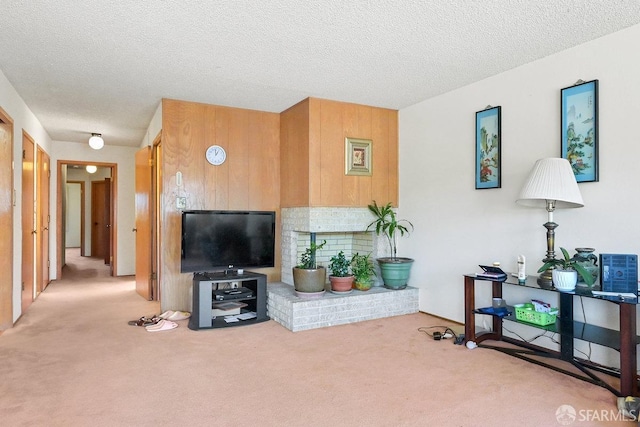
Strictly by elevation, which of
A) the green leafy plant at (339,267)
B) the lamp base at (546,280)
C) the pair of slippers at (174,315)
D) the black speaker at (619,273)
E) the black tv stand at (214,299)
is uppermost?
the black speaker at (619,273)

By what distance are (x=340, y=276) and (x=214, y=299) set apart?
1277mm

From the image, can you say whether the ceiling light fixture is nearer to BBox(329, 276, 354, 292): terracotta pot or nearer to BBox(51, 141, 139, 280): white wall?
BBox(51, 141, 139, 280): white wall

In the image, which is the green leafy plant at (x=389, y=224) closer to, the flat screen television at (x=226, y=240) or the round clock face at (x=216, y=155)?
the flat screen television at (x=226, y=240)

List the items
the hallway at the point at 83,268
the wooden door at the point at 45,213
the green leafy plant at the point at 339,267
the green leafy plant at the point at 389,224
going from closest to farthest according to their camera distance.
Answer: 1. the green leafy plant at the point at 339,267
2. the green leafy plant at the point at 389,224
3. the wooden door at the point at 45,213
4. the hallway at the point at 83,268

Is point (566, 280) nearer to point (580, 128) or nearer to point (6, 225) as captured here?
point (580, 128)

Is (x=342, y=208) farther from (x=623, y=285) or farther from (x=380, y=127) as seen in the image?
(x=623, y=285)

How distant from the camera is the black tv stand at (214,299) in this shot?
3828mm

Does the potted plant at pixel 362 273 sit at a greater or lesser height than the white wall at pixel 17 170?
lesser

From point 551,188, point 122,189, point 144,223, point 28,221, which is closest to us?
point 551,188

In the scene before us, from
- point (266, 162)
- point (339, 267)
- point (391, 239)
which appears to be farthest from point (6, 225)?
point (391, 239)

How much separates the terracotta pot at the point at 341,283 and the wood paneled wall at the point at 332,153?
79 cm

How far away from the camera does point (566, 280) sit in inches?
104

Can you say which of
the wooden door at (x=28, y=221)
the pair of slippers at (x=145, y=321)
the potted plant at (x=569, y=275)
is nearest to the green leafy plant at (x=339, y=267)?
the pair of slippers at (x=145, y=321)

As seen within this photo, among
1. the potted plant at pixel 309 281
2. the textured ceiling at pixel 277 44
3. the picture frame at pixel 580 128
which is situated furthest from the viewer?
the potted plant at pixel 309 281
